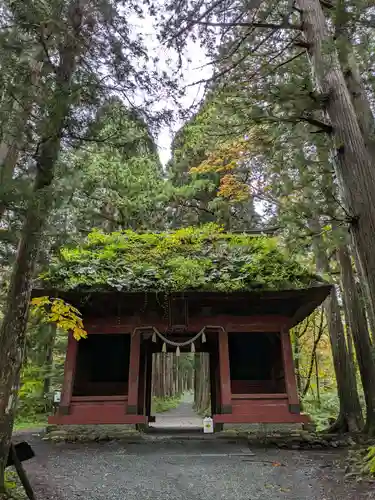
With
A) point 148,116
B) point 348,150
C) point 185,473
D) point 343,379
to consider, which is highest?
point 148,116

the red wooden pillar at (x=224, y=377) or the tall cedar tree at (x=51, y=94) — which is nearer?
the tall cedar tree at (x=51, y=94)

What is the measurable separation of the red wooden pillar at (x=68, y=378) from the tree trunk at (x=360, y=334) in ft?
20.2

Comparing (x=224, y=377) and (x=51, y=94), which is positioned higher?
(x=51, y=94)

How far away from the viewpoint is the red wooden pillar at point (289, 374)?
7.89 m

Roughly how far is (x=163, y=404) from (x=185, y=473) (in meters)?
19.0

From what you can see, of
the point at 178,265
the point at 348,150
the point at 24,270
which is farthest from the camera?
the point at 178,265

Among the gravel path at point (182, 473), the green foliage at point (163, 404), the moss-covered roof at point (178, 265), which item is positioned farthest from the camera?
the green foliage at point (163, 404)

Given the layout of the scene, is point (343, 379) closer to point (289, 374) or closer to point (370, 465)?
point (289, 374)

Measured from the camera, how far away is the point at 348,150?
14.1 feet

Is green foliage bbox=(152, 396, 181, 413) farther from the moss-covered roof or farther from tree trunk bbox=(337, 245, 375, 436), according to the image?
tree trunk bbox=(337, 245, 375, 436)

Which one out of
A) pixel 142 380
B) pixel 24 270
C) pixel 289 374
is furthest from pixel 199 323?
pixel 24 270

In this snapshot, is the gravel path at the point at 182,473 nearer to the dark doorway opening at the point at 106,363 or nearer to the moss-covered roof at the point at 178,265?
the dark doorway opening at the point at 106,363

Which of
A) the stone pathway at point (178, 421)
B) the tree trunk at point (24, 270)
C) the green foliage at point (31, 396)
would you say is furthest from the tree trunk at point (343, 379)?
the green foliage at point (31, 396)

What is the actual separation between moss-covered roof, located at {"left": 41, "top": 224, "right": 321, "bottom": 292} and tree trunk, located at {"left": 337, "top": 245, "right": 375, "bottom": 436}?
125cm
